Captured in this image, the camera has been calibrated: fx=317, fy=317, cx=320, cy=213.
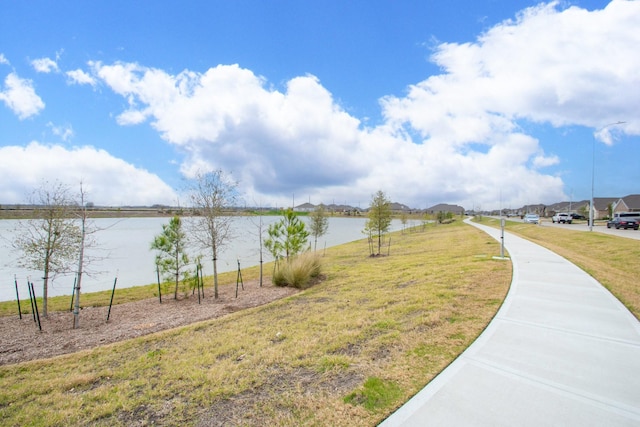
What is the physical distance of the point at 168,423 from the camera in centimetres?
323

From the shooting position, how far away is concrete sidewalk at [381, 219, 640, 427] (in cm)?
280

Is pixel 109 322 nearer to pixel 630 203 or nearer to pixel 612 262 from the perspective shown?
pixel 612 262

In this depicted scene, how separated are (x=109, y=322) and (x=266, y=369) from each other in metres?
6.05

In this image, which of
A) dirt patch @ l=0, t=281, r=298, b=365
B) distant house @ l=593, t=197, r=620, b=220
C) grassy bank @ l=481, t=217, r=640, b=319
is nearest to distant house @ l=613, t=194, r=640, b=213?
distant house @ l=593, t=197, r=620, b=220

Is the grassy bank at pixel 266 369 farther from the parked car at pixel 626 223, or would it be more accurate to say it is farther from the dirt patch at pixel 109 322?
the parked car at pixel 626 223

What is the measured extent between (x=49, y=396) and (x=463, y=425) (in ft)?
15.8

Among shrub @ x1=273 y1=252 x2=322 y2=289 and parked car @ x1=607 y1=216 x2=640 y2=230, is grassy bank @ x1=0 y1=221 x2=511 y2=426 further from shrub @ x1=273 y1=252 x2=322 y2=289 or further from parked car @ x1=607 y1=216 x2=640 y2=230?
parked car @ x1=607 y1=216 x2=640 y2=230

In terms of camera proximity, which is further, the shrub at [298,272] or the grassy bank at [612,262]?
the shrub at [298,272]

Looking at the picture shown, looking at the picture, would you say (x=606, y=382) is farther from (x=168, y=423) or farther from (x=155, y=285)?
(x=155, y=285)

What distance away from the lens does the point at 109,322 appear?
8.09 m

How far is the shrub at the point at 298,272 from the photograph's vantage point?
1166cm

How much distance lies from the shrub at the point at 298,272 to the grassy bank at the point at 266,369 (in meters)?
4.28

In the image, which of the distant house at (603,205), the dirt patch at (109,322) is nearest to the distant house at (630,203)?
the distant house at (603,205)

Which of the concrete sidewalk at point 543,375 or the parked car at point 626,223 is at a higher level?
the parked car at point 626,223
